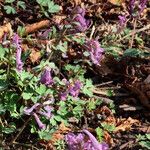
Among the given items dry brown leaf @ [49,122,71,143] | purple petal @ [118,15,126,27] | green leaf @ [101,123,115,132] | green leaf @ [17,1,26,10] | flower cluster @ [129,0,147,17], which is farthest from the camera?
green leaf @ [17,1,26,10]

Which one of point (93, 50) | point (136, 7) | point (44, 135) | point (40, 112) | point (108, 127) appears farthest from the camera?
point (136, 7)

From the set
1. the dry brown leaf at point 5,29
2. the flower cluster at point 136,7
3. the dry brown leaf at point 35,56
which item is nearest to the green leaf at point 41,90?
the dry brown leaf at point 35,56

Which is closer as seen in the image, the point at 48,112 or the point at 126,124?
the point at 48,112

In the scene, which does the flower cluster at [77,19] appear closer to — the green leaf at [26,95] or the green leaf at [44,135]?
the green leaf at [26,95]

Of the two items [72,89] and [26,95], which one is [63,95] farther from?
[26,95]

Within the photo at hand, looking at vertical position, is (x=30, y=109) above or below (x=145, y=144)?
above

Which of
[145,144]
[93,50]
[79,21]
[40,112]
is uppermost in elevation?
[79,21]

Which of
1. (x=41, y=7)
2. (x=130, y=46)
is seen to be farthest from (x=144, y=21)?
(x=41, y=7)

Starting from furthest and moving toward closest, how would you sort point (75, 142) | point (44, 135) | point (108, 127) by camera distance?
point (108, 127) → point (44, 135) → point (75, 142)

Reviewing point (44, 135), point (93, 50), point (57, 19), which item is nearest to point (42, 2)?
point (57, 19)

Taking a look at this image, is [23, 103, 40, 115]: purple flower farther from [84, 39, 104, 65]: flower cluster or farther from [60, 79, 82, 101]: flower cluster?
[84, 39, 104, 65]: flower cluster

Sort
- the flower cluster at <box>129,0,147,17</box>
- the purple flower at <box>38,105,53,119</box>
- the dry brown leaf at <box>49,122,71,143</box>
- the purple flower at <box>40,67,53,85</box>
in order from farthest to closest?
the flower cluster at <box>129,0,147,17</box>
the dry brown leaf at <box>49,122,71,143</box>
the purple flower at <box>38,105,53,119</box>
the purple flower at <box>40,67,53,85</box>

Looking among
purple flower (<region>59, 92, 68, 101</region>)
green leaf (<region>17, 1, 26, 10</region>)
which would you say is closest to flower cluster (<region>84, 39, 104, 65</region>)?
purple flower (<region>59, 92, 68, 101</region>)
